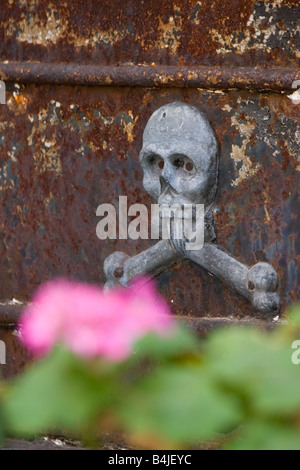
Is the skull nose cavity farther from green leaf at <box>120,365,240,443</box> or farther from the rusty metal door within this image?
green leaf at <box>120,365,240,443</box>

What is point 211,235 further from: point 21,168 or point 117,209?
point 21,168

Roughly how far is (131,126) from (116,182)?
0.16 meters

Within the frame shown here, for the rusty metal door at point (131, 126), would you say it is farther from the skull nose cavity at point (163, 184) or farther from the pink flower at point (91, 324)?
the pink flower at point (91, 324)

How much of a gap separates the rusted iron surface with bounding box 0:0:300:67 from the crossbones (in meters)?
0.16

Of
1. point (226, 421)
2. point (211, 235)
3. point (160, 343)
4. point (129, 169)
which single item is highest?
point (129, 169)

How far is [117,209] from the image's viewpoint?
2.64 meters

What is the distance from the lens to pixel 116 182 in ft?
8.65

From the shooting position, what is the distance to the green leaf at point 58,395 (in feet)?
3.26

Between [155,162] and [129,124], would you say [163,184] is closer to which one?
[155,162]

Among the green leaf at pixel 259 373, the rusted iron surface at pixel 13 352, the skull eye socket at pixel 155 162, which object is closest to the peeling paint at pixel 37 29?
the skull eye socket at pixel 155 162

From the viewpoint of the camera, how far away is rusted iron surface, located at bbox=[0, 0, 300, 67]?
2.35m

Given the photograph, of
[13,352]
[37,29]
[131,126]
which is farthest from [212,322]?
[37,29]

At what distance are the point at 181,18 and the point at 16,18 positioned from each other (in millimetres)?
559
